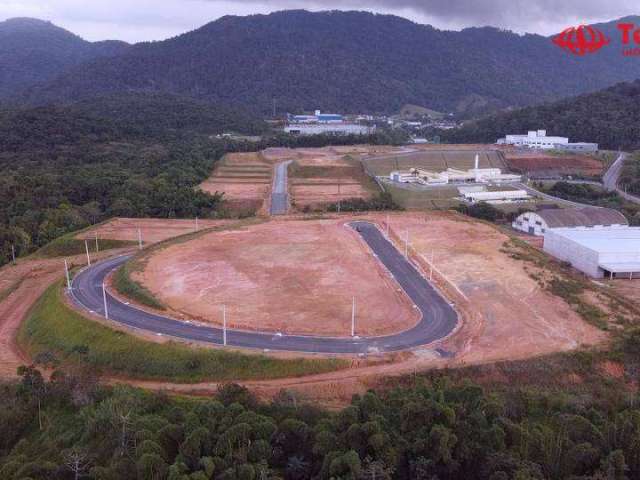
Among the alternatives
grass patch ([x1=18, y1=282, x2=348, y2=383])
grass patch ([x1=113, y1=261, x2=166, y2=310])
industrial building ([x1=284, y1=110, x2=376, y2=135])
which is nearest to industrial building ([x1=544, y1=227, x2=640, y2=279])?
grass patch ([x1=18, y1=282, x2=348, y2=383])

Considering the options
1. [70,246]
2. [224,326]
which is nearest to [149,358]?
[224,326]

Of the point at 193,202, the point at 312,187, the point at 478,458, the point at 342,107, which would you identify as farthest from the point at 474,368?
the point at 342,107

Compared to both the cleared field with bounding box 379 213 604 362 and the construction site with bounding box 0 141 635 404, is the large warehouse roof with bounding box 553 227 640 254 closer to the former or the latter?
the construction site with bounding box 0 141 635 404

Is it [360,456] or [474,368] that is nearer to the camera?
[360,456]

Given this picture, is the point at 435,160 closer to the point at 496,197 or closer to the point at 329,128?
the point at 496,197

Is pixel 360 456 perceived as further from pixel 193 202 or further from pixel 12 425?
pixel 193 202
